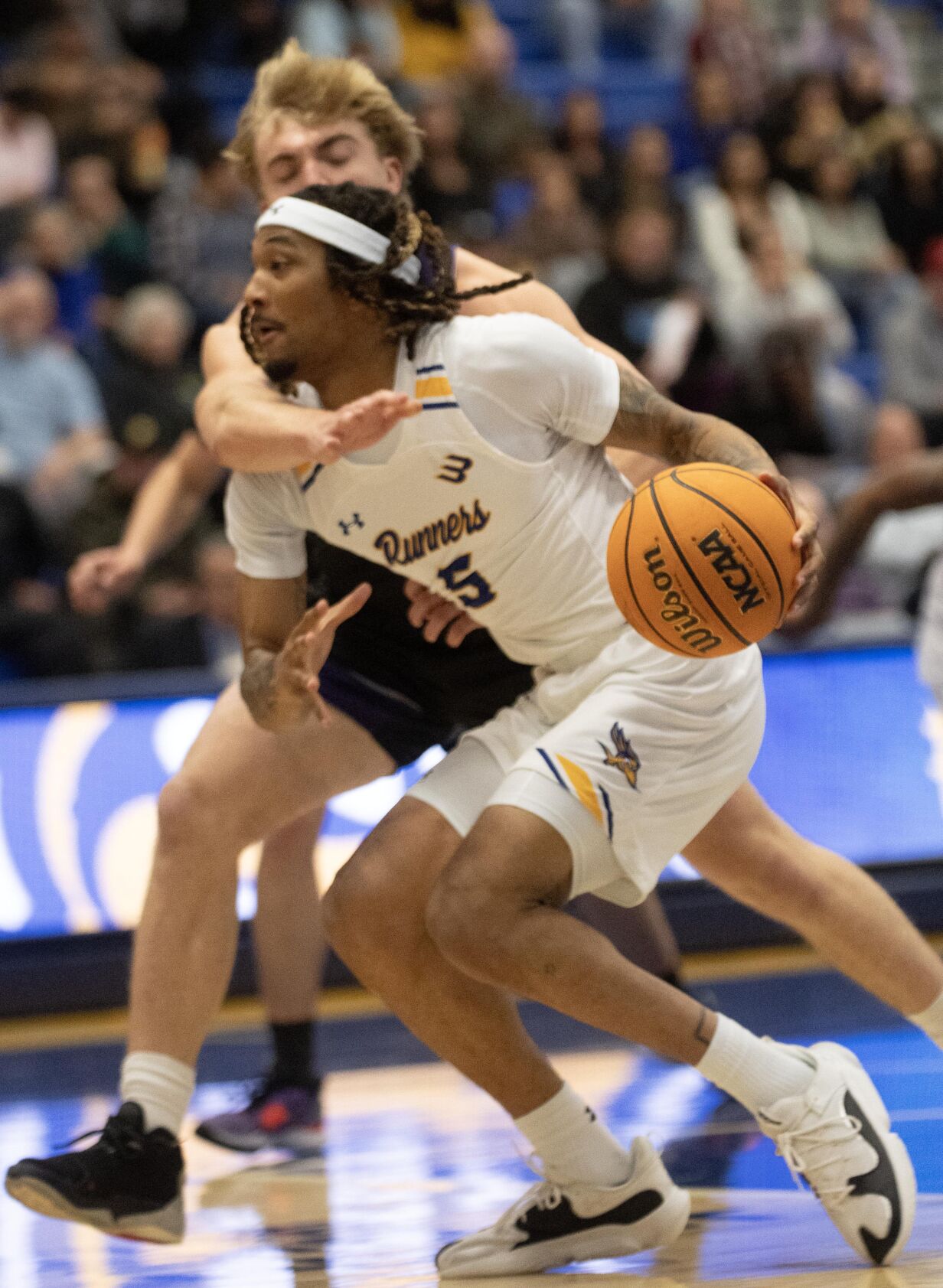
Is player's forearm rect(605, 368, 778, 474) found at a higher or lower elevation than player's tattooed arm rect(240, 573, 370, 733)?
higher

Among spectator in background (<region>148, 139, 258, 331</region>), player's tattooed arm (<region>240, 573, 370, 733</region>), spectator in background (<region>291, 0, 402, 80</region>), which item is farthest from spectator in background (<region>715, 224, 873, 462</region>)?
player's tattooed arm (<region>240, 573, 370, 733</region>)

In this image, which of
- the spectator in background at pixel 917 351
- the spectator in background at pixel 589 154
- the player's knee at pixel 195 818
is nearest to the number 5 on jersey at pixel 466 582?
the player's knee at pixel 195 818

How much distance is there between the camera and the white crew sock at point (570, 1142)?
11.2 ft

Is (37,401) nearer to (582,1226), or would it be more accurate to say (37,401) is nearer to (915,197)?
(915,197)

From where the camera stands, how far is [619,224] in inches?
437

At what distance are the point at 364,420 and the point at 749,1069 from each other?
137 cm

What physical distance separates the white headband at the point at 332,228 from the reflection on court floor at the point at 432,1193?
1752 mm

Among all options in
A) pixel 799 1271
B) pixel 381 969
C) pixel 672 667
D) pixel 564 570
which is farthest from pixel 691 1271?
pixel 564 570

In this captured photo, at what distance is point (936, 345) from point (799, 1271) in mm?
8339

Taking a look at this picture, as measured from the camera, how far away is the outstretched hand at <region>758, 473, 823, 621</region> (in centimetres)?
311

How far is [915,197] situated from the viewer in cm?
1250

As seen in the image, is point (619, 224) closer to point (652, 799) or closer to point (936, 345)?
point (936, 345)

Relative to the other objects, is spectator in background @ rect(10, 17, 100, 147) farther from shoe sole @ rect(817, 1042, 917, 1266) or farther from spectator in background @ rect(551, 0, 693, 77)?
shoe sole @ rect(817, 1042, 917, 1266)

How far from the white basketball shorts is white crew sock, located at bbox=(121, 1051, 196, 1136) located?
0.77 metres
